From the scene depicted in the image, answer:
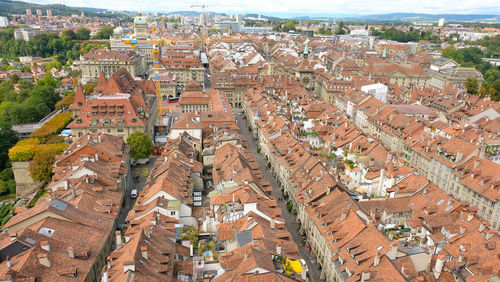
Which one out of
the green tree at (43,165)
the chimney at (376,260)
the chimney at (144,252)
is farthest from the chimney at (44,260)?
the green tree at (43,165)

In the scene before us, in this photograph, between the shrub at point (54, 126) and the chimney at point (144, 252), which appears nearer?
the chimney at point (144, 252)

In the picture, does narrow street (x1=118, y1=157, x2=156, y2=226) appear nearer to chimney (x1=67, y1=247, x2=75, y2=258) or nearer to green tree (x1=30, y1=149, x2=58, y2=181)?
chimney (x1=67, y1=247, x2=75, y2=258)

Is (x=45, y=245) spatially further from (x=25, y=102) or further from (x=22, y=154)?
(x=25, y=102)

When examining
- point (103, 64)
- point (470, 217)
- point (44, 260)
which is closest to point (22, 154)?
point (44, 260)

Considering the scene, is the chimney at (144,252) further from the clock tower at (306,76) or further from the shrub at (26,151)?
the clock tower at (306,76)

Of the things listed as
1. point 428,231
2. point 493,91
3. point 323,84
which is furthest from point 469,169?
point 493,91

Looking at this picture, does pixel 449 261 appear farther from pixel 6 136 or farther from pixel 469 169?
pixel 6 136

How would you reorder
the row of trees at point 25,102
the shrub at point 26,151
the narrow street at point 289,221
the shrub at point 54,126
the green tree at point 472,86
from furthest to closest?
1. the green tree at point 472,86
2. the row of trees at point 25,102
3. the shrub at point 54,126
4. the shrub at point 26,151
5. the narrow street at point 289,221
